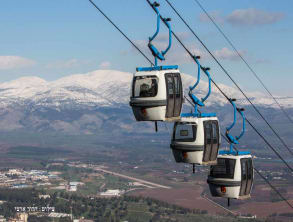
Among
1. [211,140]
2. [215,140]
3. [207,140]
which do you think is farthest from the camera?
[215,140]

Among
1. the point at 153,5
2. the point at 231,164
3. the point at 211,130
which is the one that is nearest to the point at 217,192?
the point at 231,164

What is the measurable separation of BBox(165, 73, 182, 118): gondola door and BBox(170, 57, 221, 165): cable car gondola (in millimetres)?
1757

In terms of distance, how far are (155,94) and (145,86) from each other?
68 cm

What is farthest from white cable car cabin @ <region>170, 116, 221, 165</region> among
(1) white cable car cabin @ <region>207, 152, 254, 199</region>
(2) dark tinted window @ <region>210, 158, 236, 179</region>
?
(1) white cable car cabin @ <region>207, 152, 254, 199</region>

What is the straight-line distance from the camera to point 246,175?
3875 centimetres

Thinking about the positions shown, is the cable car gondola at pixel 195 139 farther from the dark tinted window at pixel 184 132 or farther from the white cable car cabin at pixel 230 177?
the white cable car cabin at pixel 230 177

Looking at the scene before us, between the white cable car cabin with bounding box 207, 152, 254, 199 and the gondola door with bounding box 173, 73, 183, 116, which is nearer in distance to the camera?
the gondola door with bounding box 173, 73, 183, 116

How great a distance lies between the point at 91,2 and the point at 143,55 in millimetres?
4395

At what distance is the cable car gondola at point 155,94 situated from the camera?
3219 cm

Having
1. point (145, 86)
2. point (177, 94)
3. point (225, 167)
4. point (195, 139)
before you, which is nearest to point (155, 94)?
point (145, 86)

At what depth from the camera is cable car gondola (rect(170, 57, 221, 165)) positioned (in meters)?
35.2

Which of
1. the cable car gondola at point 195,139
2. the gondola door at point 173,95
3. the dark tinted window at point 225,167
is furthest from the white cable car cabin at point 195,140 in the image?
the dark tinted window at point 225,167

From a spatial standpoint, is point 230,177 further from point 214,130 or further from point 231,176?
point 214,130

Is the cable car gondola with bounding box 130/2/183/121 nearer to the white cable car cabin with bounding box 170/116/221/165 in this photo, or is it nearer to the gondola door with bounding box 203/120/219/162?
the white cable car cabin with bounding box 170/116/221/165
